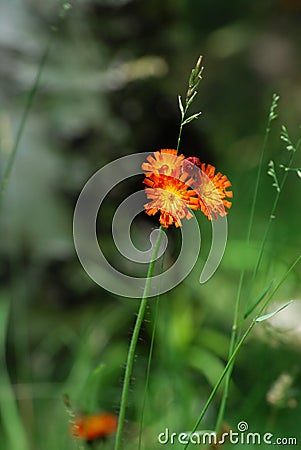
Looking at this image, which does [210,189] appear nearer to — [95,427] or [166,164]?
[166,164]

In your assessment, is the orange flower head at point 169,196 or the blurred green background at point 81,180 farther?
the blurred green background at point 81,180

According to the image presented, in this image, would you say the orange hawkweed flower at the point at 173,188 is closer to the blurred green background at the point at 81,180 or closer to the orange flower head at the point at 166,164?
the orange flower head at the point at 166,164

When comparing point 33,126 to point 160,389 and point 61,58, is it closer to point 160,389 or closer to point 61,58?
point 61,58

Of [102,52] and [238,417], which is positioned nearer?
[238,417]

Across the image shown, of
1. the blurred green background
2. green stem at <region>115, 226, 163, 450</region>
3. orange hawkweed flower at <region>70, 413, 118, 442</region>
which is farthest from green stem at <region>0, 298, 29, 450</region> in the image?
green stem at <region>115, 226, 163, 450</region>

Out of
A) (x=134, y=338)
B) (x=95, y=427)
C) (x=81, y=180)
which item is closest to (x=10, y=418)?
(x=95, y=427)

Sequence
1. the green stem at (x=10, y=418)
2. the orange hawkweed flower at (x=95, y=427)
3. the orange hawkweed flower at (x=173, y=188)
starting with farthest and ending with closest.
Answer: the green stem at (x=10, y=418) → the orange hawkweed flower at (x=95, y=427) → the orange hawkweed flower at (x=173, y=188)

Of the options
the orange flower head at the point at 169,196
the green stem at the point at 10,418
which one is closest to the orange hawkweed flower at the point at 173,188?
the orange flower head at the point at 169,196

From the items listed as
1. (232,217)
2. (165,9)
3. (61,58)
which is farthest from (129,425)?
(165,9)

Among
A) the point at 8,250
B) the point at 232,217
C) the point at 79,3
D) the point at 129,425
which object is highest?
the point at 79,3
